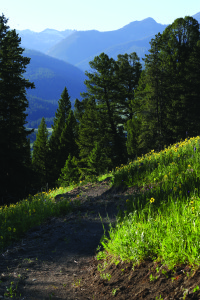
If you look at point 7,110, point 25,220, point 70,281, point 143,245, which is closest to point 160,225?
point 143,245

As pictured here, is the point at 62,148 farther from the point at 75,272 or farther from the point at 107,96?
the point at 75,272

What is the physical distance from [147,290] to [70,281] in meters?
1.21

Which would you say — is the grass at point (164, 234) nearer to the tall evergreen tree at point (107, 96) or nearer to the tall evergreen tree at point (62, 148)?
the tall evergreen tree at point (107, 96)

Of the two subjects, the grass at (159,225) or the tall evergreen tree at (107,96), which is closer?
the grass at (159,225)

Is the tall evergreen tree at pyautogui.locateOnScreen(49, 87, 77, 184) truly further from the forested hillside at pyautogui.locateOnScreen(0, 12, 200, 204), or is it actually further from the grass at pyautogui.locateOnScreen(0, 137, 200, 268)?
the grass at pyautogui.locateOnScreen(0, 137, 200, 268)

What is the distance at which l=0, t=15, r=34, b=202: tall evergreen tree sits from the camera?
20.2m

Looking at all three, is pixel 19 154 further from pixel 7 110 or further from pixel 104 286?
pixel 104 286

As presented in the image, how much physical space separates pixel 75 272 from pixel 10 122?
63.4ft

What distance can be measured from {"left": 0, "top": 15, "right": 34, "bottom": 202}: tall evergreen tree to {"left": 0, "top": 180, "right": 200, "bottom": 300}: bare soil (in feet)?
51.1

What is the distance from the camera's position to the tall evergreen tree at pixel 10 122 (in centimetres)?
2022

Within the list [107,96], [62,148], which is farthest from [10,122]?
[62,148]

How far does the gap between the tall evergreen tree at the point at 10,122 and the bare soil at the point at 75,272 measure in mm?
15562

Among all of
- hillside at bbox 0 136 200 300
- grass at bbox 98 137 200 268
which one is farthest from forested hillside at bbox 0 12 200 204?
grass at bbox 98 137 200 268

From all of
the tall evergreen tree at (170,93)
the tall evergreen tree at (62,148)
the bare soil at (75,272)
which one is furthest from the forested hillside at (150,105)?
the bare soil at (75,272)
